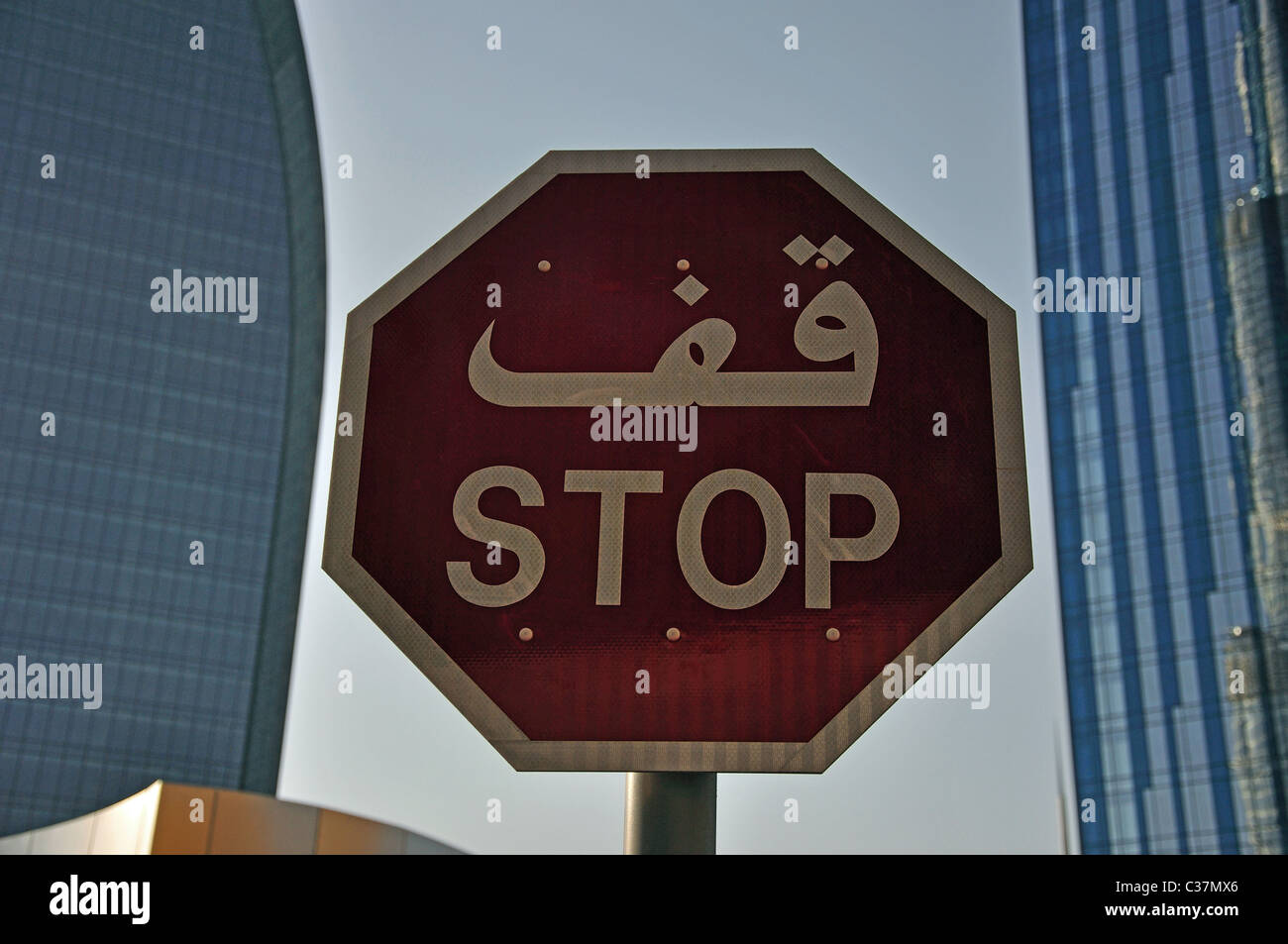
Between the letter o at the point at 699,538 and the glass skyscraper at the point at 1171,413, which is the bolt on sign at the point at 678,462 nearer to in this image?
the letter o at the point at 699,538

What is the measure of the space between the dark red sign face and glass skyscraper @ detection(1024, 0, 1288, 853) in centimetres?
8754

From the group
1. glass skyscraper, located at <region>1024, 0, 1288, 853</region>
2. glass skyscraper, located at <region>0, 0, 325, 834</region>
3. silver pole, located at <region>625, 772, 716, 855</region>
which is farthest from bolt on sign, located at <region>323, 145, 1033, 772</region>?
glass skyscraper, located at <region>0, 0, 325, 834</region>

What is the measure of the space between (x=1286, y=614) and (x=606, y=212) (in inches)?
3707

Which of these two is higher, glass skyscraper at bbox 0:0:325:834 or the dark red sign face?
glass skyscraper at bbox 0:0:325:834

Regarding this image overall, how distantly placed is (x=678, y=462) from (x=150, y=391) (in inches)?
4134

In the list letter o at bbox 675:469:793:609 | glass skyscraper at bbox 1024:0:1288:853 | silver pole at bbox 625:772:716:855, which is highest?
glass skyscraper at bbox 1024:0:1288:853

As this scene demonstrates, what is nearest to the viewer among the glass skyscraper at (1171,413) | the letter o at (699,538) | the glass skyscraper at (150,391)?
the letter o at (699,538)

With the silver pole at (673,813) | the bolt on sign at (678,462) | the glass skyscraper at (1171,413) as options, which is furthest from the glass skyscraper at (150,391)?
the silver pole at (673,813)

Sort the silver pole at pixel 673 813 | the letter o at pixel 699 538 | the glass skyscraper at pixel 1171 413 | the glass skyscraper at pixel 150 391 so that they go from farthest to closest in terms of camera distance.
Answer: the glass skyscraper at pixel 150 391 < the glass skyscraper at pixel 1171 413 < the letter o at pixel 699 538 < the silver pole at pixel 673 813

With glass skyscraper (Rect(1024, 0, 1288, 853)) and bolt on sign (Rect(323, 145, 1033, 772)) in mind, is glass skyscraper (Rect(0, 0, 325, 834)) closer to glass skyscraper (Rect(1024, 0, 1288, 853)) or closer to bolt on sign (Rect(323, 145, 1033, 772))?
glass skyscraper (Rect(1024, 0, 1288, 853))

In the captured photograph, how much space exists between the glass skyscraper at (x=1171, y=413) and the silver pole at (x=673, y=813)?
288 ft

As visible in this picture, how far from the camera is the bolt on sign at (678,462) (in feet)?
10.8

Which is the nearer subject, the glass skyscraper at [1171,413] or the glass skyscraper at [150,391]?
the glass skyscraper at [1171,413]

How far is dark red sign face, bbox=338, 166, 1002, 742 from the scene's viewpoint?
10.9 ft
